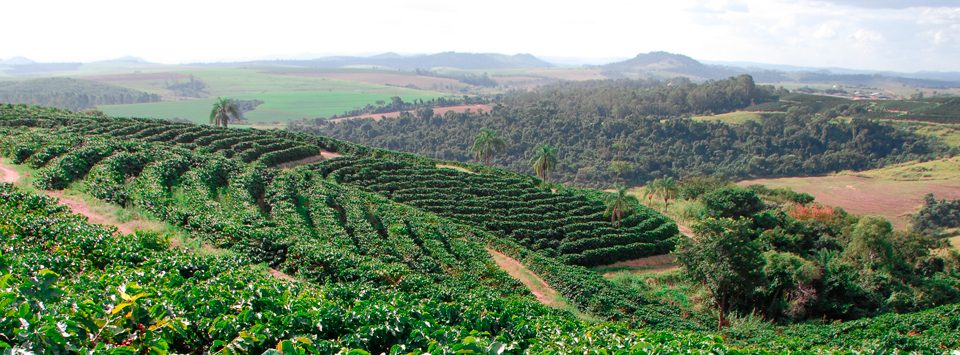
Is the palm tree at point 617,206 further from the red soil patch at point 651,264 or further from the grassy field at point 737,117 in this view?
the grassy field at point 737,117

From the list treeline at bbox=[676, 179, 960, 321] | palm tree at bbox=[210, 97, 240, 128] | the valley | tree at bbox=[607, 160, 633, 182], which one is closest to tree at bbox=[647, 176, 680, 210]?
the valley

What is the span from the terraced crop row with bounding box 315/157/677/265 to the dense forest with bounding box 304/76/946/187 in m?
55.7

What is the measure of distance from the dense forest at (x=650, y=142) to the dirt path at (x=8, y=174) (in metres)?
81.3

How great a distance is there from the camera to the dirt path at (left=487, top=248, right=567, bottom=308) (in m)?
29.7

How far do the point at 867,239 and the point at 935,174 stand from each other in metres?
78.6

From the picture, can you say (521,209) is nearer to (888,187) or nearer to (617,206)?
(617,206)

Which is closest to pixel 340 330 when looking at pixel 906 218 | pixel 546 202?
pixel 546 202

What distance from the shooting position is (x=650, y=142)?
4796 inches

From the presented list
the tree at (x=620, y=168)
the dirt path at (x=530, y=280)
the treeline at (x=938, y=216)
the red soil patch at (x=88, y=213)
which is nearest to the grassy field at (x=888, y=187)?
the treeline at (x=938, y=216)

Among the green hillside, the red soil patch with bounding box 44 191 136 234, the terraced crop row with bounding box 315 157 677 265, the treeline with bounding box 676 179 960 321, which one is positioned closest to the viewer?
the green hillside

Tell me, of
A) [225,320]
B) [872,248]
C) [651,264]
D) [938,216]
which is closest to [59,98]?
[651,264]

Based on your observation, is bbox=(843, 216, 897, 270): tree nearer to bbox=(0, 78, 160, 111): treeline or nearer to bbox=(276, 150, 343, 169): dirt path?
bbox=(276, 150, 343, 169): dirt path

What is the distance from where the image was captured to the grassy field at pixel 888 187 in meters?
76.5

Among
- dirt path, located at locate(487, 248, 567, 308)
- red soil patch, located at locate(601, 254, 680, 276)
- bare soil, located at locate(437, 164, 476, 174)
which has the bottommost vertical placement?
red soil patch, located at locate(601, 254, 680, 276)
